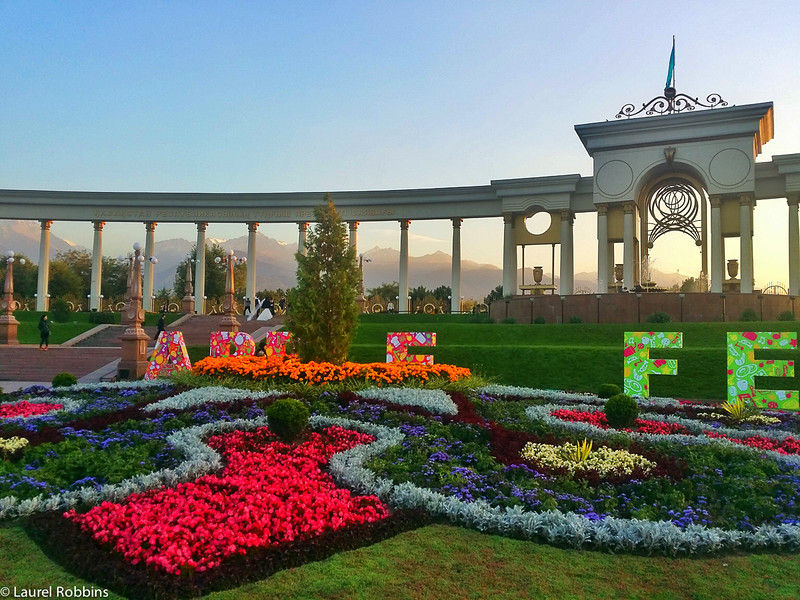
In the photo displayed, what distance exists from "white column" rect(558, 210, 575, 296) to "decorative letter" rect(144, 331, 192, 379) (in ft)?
87.7

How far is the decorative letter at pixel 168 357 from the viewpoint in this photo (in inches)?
691

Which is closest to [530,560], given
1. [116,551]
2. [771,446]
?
[116,551]

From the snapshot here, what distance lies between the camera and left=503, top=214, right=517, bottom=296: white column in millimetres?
39969

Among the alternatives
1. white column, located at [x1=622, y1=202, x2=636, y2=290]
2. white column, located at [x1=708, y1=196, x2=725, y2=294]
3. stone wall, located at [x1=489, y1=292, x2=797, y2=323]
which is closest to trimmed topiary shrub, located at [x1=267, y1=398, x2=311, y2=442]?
stone wall, located at [x1=489, y1=292, x2=797, y2=323]

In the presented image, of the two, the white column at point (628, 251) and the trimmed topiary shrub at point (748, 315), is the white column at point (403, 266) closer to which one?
the white column at point (628, 251)

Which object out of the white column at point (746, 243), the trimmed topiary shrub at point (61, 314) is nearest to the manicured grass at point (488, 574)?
the white column at point (746, 243)

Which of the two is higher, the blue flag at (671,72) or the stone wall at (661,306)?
the blue flag at (671,72)

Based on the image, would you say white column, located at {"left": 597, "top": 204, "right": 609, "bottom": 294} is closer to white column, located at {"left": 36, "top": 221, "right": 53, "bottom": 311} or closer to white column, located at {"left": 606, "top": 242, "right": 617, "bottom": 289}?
white column, located at {"left": 606, "top": 242, "right": 617, "bottom": 289}

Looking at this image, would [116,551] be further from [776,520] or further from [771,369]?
[771,369]

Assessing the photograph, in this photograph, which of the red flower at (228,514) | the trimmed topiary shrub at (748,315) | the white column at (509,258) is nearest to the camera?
the red flower at (228,514)

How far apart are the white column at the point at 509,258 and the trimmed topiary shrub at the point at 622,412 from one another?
93.6 ft

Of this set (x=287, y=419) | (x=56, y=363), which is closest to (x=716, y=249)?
(x=287, y=419)

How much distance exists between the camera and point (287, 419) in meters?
8.64

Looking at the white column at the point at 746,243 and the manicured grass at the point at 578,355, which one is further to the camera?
the white column at the point at 746,243
